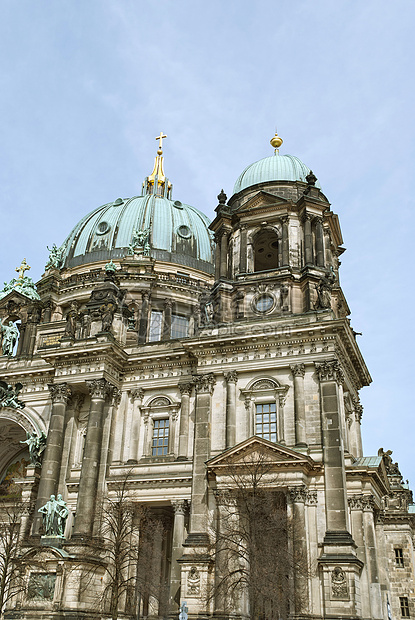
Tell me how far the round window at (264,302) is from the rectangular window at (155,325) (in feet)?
49.3

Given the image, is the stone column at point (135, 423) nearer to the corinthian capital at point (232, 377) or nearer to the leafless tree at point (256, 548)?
the corinthian capital at point (232, 377)

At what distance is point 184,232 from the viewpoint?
58.8 meters

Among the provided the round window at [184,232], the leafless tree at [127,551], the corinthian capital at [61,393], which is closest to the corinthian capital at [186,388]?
the leafless tree at [127,551]

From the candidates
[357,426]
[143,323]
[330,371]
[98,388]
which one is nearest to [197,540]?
[98,388]

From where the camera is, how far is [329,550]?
2862 centimetres

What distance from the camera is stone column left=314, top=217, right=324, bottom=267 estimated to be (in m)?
37.7

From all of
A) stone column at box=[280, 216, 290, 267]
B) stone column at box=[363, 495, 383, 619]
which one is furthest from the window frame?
stone column at box=[280, 216, 290, 267]

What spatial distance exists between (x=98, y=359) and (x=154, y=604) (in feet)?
48.2

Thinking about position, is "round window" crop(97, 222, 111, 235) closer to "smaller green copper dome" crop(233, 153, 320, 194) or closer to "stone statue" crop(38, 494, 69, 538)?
"smaller green copper dome" crop(233, 153, 320, 194)

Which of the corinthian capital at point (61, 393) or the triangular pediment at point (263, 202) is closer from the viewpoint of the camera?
the corinthian capital at point (61, 393)

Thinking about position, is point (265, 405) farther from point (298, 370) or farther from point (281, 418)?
point (298, 370)

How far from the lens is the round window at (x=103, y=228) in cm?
5797

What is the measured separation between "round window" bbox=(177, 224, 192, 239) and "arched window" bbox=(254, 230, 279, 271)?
1724 centimetres

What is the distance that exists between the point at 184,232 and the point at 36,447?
88.4 feet
